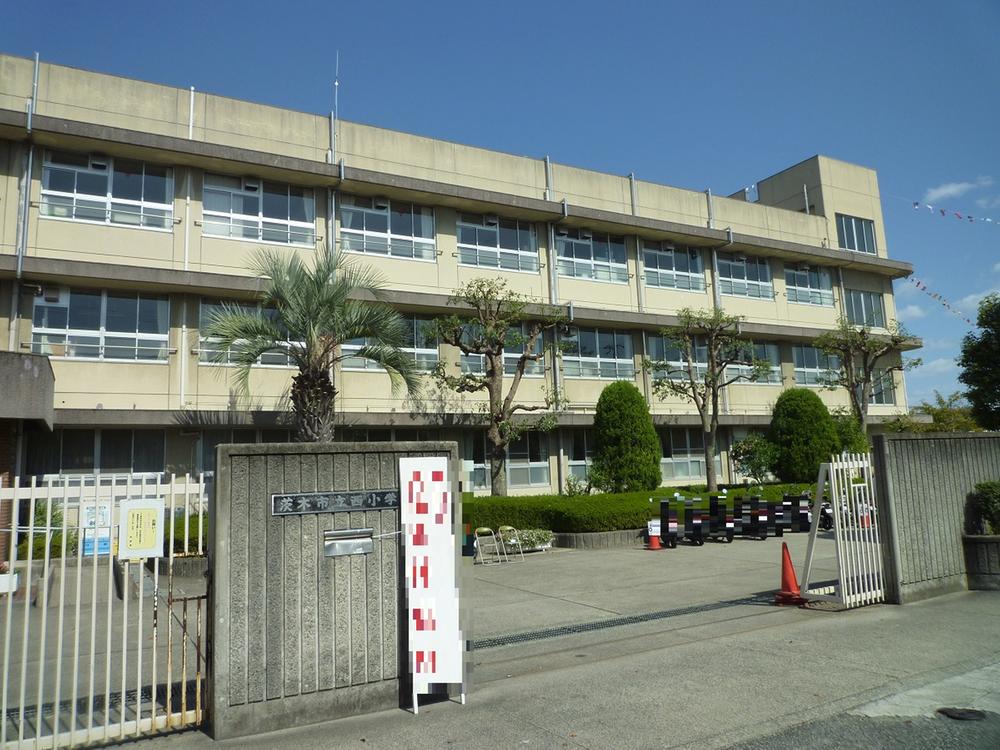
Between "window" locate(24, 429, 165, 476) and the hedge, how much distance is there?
8.50 metres

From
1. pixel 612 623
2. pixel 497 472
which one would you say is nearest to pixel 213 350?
pixel 497 472

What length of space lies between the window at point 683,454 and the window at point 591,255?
613 cm

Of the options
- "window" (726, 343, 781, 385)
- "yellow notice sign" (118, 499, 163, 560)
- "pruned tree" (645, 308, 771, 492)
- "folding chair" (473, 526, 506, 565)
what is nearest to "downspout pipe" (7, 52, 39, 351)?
"folding chair" (473, 526, 506, 565)

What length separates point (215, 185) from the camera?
20906 millimetres

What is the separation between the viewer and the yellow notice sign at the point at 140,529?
5.47 m

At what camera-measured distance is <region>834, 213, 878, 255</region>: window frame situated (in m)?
34.0

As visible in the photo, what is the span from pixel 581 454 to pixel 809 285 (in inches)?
562

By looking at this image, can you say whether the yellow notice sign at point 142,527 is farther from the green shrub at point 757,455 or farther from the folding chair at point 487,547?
the green shrub at point 757,455

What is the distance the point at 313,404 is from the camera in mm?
17641

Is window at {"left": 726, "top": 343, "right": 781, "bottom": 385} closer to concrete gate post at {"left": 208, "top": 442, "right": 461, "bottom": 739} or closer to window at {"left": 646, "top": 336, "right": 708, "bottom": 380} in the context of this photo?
window at {"left": 646, "top": 336, "right": 708, "bottom": 380}

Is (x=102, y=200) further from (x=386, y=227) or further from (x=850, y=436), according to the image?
(x=850, y=436)

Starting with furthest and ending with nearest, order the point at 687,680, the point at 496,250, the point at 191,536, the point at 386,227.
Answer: the point at 496,250, the point at 386,227, the point at 191,536, the point at 687,680

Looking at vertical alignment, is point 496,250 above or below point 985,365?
above

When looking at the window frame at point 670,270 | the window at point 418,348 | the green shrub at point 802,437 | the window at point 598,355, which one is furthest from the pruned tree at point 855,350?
the window at point 418,348
